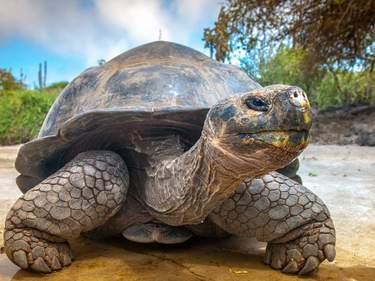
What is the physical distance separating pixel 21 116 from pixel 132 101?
1014 cm

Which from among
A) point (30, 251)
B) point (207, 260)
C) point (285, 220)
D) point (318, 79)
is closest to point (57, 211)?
point (30, 251)

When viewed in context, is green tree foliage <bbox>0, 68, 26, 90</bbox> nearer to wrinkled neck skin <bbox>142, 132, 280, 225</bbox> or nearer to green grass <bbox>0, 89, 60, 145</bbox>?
green grass <bbox>0, 89, 60, 145</bbox>

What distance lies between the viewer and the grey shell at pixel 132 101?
→ 208cm

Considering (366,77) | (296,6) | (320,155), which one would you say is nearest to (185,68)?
(320,155)

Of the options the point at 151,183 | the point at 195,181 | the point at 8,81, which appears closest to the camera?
the point at 195,181

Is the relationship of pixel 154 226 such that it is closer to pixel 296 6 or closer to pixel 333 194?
pixel 333 194

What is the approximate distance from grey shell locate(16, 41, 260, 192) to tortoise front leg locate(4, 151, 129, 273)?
0.75 ft

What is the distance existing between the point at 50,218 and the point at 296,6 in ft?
31.8

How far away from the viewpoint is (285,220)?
2037 mm

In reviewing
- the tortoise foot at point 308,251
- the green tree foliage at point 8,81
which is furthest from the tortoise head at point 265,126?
the green tree foliage at point 8,81

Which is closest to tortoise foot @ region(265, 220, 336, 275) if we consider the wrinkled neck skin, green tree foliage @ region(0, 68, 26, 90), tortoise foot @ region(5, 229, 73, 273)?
the wrinkled neck skin

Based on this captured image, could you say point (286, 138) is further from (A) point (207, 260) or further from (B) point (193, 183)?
(A) point (207, 260)

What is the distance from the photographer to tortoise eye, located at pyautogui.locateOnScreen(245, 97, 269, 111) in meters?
1.35

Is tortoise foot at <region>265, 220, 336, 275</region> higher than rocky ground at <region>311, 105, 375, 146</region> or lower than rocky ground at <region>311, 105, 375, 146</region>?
lower
